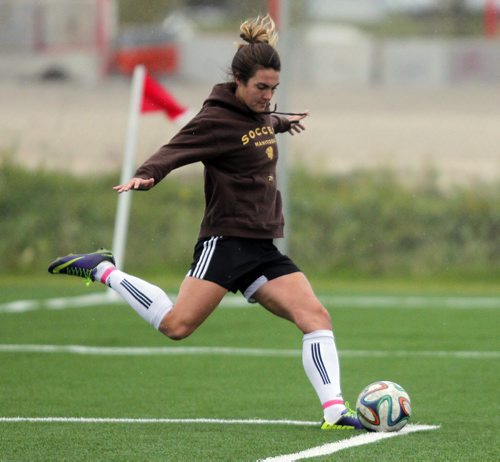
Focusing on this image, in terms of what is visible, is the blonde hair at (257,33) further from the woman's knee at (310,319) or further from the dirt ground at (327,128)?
the dirt ground at (327,128)

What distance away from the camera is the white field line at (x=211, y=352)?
11617mm

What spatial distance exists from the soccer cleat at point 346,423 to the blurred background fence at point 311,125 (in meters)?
2.10

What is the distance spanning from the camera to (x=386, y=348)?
1212 cm

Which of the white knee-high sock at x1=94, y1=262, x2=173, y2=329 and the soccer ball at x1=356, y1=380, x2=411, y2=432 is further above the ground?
the white knee-high sock at x1=94, y1=262, x2=173, y2=329

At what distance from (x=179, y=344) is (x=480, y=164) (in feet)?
44.4

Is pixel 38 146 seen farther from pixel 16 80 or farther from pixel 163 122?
pixel 16 80

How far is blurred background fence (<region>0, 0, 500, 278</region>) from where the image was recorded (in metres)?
20.2

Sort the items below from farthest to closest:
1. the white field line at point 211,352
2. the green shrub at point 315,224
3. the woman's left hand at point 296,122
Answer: the green shrub at point 315,224 < the white field line at point 211,352 < the woman's left hand at point 296,122

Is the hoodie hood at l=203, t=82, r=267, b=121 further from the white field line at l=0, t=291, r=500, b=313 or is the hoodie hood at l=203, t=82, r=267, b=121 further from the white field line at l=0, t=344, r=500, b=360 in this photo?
the white field line at l=0, t=291, r=500, b=313

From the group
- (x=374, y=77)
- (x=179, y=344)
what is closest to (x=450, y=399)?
(x=179, y=344)

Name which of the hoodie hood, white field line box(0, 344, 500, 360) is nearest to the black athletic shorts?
the hoodie hood

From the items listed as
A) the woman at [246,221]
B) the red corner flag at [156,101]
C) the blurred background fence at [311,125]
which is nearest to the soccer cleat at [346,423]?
the woman at [246,221]

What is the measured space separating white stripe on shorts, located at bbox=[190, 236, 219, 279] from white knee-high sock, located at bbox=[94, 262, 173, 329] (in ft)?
0.85

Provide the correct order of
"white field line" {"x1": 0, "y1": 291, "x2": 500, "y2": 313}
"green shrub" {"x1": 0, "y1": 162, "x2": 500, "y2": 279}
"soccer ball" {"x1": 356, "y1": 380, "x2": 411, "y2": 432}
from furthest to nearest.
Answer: "green shrub" {"x1": 0, "y1": 162, "x2": 500, "y2": 279} < "white field line" {"x1": 0, "y1": 291, "x2": 500, "y2": 313} < "soccer ball" {"x1": 356, "y1": 380, "x2": 411, "y2": 432}
